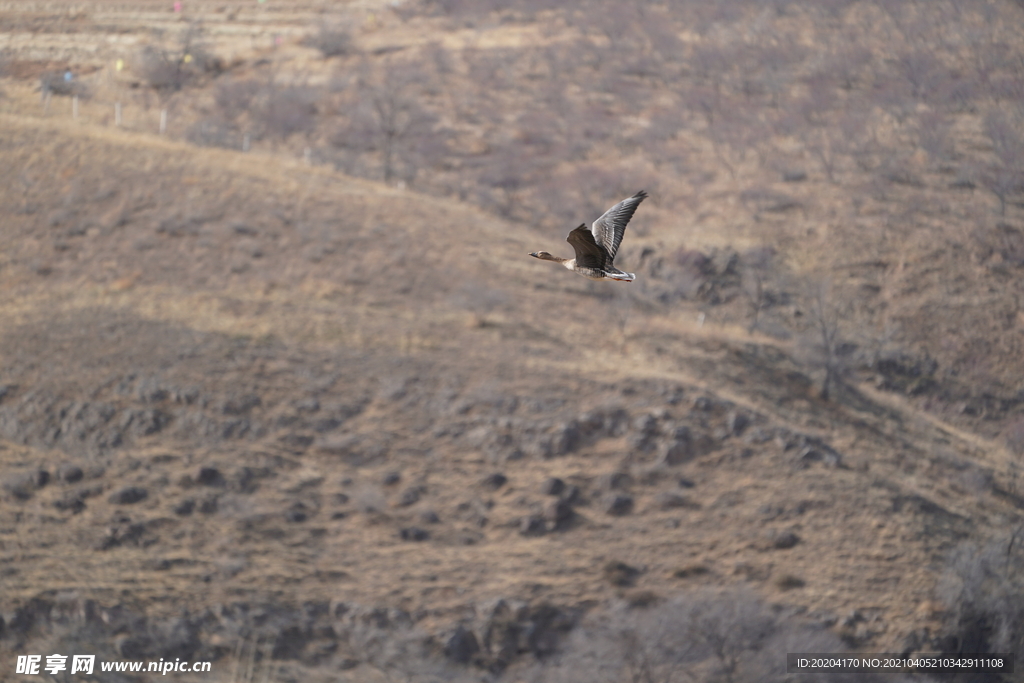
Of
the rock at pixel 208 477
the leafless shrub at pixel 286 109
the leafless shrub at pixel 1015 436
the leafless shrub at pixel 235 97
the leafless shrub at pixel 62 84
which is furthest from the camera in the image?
the leafless shrub at pixel 235 97

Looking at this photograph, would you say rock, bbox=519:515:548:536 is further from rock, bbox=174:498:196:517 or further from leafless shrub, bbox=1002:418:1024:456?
leafless shrub, bbox=1002:418:1024:456

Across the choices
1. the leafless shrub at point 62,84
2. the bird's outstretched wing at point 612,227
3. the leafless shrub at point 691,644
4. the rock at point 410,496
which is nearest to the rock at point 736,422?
the leafless shrub at point 691,644

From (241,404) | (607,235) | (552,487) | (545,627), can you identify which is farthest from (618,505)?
(607,235)

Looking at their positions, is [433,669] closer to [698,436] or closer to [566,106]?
[698,436]

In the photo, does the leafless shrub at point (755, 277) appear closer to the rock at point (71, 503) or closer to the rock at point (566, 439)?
the rock at point (566, 439)

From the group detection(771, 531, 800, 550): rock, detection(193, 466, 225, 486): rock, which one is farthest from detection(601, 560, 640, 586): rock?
detection(193, 466, 225, 486): rock

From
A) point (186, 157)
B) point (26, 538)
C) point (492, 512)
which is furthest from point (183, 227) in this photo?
point (492, 512)

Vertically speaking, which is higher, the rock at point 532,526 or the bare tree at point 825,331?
the bare tree at point 825,331
